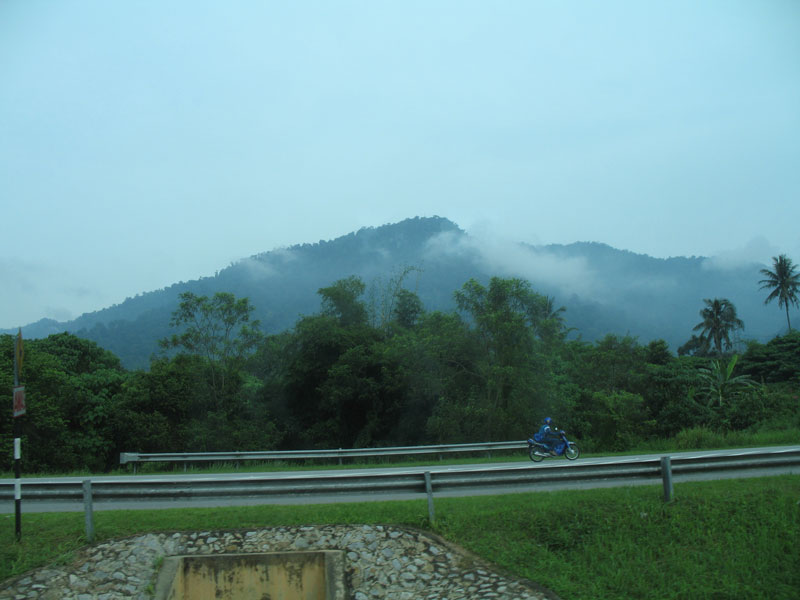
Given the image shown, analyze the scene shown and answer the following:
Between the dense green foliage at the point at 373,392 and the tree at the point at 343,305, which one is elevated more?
the tree at the point at 343,305

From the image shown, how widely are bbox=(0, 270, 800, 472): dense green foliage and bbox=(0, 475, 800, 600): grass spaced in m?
16.8

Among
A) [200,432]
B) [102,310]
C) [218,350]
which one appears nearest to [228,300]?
[218,350]

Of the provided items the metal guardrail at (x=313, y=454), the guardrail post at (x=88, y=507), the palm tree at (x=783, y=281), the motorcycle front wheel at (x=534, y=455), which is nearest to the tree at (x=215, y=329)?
the metal guardrail at (x=313, y=454)

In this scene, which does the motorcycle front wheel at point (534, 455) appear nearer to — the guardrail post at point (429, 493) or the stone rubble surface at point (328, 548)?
the guardrail post at point (429, 493)

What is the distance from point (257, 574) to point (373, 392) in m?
26.0

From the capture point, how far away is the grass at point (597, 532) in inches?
265

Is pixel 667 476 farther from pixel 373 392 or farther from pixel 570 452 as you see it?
pixel 373 392

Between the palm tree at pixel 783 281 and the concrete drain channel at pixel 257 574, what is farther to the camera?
the palm tree at pixel 783 281

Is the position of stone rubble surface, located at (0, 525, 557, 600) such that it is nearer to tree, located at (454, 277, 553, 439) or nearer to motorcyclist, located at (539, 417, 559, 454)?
motorcyclist, located at (539, 417, 559, 454)

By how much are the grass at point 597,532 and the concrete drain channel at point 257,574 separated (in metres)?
0.61

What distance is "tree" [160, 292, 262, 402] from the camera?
3462cm

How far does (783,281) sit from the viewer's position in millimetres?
76188

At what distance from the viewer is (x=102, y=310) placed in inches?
6211

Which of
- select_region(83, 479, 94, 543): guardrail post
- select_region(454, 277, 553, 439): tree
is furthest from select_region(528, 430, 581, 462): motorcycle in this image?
select_region(83, 479, 94, 543): guardrail post
